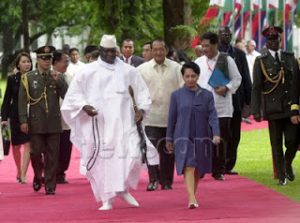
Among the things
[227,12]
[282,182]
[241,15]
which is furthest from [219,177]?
[241,15]

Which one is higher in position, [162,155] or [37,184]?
[162,155]

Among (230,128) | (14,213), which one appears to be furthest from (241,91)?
(14,213)

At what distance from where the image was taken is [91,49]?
21.2 metres

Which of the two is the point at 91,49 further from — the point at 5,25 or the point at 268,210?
the point at 5,25

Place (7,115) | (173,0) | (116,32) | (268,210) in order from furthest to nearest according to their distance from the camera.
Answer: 1. (116,32)
2. (173,0)
3. (7,115)
4. (268,210)

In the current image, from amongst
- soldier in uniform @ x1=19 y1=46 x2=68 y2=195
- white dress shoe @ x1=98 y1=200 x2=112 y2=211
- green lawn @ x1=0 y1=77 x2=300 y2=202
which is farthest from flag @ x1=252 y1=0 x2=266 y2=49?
white dress shoe @ x1=98 y1=200 x2=112 y2=211

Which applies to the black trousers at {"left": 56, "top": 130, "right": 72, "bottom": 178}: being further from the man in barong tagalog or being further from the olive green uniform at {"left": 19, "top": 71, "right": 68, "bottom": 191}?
the man in barong tagalog

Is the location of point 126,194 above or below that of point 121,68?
below

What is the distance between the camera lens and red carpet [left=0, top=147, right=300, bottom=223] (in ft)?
44.7

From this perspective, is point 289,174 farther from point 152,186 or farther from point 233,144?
point 152,186

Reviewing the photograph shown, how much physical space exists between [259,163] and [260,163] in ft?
0.11

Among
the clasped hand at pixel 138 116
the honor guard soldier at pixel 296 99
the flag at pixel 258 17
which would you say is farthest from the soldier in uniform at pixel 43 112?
the flag at pixel 258 17

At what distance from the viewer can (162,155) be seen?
17.5m

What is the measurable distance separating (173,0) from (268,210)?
16.4 metres
